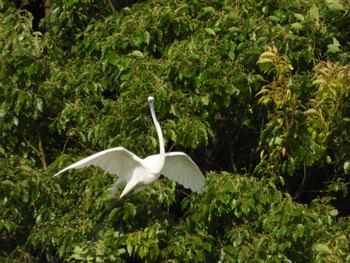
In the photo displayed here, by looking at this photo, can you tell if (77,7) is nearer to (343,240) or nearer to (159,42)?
(159,42)

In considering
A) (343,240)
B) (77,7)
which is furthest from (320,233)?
(77,7)

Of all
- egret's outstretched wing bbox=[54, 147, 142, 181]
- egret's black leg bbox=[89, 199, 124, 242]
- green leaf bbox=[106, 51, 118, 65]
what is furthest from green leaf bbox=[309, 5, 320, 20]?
egret's black leg bbox=[89, 199, 124, 242]

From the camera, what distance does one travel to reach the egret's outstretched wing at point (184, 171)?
9969 mm

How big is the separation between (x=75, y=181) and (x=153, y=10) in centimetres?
149

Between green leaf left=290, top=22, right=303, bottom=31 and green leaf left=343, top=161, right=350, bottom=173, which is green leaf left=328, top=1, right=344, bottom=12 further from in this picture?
green leaf left=343, top=161, right=350, bottom=173

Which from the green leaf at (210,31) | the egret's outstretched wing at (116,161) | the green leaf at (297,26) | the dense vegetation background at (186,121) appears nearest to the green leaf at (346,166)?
the dense vegetation background at (186,121)

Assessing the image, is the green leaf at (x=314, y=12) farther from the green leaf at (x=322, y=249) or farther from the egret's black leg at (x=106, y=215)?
the egret's black leg at (x=106, y=215)

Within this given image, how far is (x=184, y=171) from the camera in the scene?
32.9 feet

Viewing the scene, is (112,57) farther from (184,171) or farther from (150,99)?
(184,171)

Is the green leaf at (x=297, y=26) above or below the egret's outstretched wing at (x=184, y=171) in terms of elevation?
above

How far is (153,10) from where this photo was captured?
10.3m

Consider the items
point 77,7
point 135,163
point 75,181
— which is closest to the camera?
point 135,163

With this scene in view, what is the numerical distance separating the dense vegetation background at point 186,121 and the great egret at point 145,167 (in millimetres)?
117

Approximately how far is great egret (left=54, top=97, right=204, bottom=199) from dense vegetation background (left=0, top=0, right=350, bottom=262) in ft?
0.38
